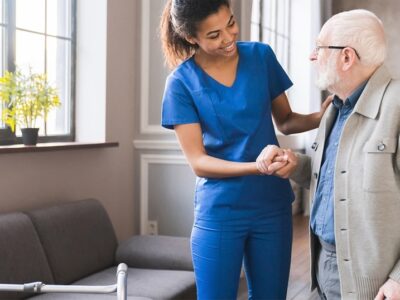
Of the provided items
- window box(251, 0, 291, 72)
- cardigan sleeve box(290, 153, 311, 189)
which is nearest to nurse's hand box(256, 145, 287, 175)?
cardigan sleeve box(290, 153, 311, 189)

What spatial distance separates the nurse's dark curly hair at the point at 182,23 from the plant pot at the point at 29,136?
1304 mm

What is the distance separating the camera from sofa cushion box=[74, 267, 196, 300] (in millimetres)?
2852

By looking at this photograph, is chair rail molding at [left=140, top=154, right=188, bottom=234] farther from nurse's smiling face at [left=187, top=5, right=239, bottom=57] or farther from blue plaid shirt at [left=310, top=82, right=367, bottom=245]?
blue plaid shirt at [left=310, top=82, right=367, bottom=245]

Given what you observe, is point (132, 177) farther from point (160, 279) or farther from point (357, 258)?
point (357, 258)

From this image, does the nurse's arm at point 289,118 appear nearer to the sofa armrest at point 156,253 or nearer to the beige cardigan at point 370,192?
the beige cardigan at point 370,192

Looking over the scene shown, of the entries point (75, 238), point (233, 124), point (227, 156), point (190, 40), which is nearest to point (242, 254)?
point (227, 156)

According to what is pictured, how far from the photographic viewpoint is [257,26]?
6.50 meters

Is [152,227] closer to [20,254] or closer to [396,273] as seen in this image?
[20,254]

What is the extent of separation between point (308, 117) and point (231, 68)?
327 millimetres

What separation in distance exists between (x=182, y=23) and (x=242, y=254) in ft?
2.62

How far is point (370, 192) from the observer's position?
1.52 meters

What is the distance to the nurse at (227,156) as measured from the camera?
1.92 metres

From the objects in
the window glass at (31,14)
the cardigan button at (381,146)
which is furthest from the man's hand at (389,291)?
the window glass at (31,14)

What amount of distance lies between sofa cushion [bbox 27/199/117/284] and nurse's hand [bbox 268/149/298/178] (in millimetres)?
1607
